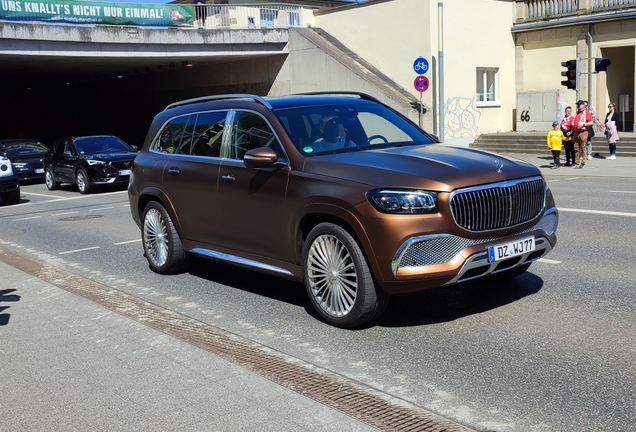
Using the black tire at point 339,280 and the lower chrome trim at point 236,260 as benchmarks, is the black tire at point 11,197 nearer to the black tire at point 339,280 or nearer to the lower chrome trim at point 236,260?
the lower chrome trim at point 236,260

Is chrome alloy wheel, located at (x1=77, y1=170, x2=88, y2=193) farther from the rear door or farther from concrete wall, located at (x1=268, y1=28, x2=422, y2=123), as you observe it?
the rear door

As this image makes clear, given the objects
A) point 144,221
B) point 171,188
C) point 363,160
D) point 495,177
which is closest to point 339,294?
point 363,160

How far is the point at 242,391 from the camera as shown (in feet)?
15.7

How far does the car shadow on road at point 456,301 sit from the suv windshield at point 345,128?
1.40 m

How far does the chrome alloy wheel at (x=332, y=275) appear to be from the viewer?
6.04 m

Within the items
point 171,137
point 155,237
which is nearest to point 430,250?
point 171,137

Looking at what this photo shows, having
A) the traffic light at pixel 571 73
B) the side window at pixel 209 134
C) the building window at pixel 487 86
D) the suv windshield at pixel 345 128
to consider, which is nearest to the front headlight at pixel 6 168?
the side window at pixel 209 134

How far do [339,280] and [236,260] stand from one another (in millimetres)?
1521

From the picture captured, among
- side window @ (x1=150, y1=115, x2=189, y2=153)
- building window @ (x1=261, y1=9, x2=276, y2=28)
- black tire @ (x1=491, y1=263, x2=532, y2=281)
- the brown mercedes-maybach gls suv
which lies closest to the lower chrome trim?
the brown mercedes-maybach gls suv

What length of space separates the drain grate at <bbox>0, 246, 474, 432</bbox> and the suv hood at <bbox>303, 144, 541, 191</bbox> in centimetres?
147

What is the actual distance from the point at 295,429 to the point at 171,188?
456 centimetres

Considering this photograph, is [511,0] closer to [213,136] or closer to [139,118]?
[139,118]

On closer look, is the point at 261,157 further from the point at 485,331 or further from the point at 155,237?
the point at 155,237

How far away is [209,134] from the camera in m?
7.82
